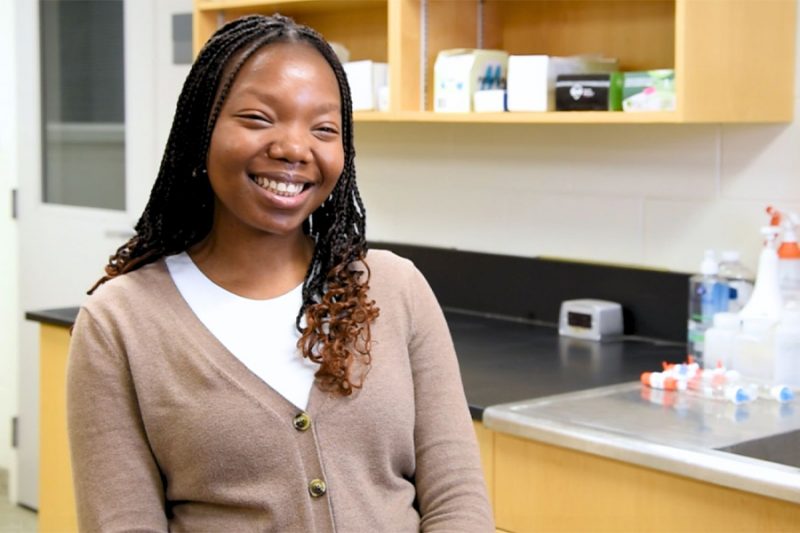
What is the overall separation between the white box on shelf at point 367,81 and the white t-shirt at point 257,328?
145 cm

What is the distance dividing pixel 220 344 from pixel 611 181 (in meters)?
1.51

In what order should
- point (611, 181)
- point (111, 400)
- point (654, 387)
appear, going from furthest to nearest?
point (611, 181) → point (654, 387) → point (111, 400)

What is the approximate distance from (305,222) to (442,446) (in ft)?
1.07

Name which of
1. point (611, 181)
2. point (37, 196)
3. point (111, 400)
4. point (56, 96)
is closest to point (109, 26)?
point (56, 96)

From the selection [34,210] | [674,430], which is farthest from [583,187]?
[34,210]

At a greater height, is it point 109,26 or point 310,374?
point 109,26

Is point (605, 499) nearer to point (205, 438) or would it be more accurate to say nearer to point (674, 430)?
point (674, 430)

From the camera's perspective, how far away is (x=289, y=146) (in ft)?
4.54

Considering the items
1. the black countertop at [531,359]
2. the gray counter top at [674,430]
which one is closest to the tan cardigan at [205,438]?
the gray counter top at [674,430]

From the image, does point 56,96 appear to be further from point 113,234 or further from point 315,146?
point 315,146

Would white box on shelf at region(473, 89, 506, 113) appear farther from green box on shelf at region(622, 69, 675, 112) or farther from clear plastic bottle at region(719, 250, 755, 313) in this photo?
clear plastic bottle at region(719, 250, 755, 313)

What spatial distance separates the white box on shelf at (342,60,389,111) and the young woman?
135 cm

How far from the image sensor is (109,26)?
3975mm

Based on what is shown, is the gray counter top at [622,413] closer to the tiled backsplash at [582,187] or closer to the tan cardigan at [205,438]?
the tiled backsplash at [582,187]
